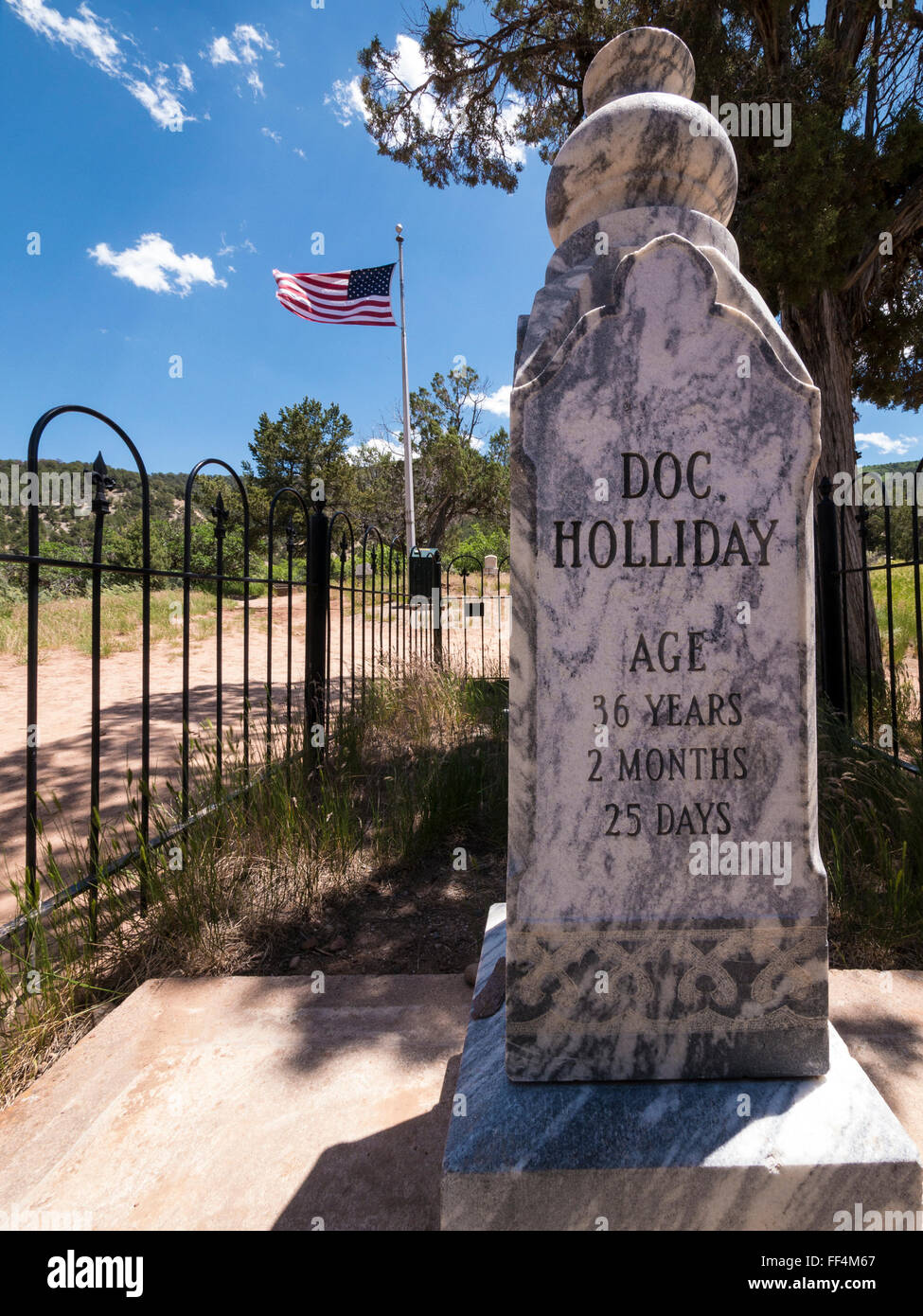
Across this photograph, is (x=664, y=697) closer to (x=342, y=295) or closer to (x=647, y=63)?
(x=647, y=63)

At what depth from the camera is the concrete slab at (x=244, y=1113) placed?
5.27 feet

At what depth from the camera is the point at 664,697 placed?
5.27ft

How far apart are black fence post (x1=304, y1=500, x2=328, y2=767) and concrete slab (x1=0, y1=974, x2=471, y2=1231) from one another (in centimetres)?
189

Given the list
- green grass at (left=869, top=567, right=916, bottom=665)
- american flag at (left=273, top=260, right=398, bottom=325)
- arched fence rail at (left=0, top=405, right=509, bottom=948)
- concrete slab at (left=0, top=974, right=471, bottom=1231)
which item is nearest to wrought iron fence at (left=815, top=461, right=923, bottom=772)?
concrete slab at (left=0, top=974, right=471, bottom=1231)

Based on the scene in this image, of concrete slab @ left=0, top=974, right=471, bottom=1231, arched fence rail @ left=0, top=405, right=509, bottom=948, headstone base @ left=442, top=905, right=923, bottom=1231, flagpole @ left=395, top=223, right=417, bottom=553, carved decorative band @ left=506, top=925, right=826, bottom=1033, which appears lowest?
concrete slab @ left=0, top=974, right=471, bottom=1231

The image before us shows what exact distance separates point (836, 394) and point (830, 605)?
2.24m

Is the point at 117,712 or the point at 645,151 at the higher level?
the point at 645,151

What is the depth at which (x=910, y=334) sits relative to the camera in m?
6.81

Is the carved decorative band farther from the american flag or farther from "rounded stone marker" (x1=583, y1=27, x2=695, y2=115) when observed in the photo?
the american flag

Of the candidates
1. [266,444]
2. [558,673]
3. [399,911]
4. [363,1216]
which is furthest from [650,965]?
[266,444]

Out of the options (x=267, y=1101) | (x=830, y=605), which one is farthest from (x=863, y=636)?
(x=267, y=1101)

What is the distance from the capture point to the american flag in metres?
11.1
